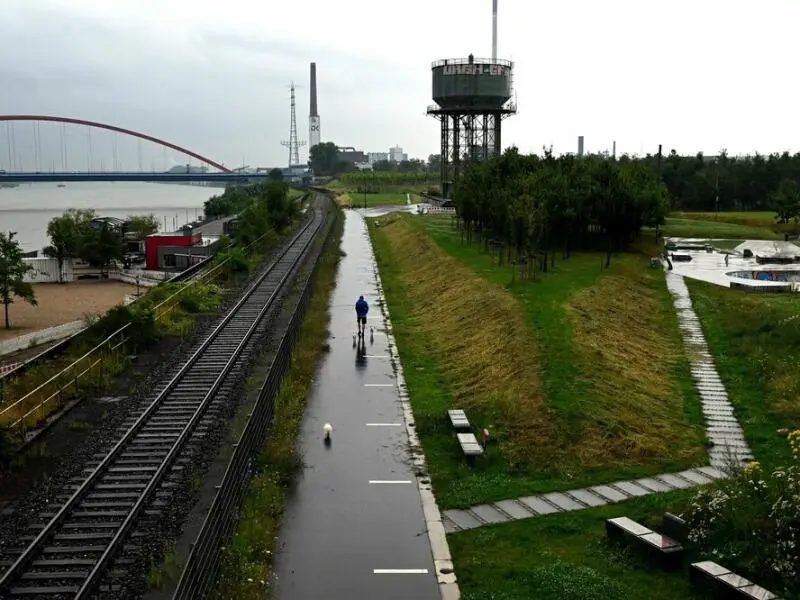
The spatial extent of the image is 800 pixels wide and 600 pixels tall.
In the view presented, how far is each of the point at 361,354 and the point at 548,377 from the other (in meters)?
5.72

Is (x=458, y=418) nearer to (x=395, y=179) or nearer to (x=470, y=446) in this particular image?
(x=470, y=446)

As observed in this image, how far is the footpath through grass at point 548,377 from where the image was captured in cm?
1339

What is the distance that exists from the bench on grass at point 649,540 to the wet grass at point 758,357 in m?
4.19

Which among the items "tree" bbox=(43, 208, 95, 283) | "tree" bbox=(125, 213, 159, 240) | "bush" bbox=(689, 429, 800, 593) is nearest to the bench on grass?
"bush" bbox=(689, 429, 800, 593)

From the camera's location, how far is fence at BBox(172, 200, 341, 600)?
8.12 metres

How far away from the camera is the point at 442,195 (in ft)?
268

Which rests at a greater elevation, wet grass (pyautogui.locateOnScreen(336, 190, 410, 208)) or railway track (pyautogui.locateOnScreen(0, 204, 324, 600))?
wet grass (pyautogui.locateOnScreen(336, 190, 410, 208))

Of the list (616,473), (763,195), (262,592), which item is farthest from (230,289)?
(763,195)

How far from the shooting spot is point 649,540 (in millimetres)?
10047

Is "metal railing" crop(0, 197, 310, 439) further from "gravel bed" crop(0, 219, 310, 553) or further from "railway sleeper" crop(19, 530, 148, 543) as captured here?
"railway sleeper" crop(19, 530, 148, 543)

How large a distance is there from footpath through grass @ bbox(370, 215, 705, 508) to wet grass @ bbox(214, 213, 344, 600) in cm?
231

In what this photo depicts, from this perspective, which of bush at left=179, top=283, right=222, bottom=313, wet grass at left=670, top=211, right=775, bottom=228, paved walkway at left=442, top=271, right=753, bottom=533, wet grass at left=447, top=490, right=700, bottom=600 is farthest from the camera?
wet grass at left=670, top=211, right=775, bottom=228

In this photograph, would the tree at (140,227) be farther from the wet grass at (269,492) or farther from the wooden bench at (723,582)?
the wooden bench at (723,582)

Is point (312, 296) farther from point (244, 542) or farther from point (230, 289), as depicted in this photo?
point (244, 542)
